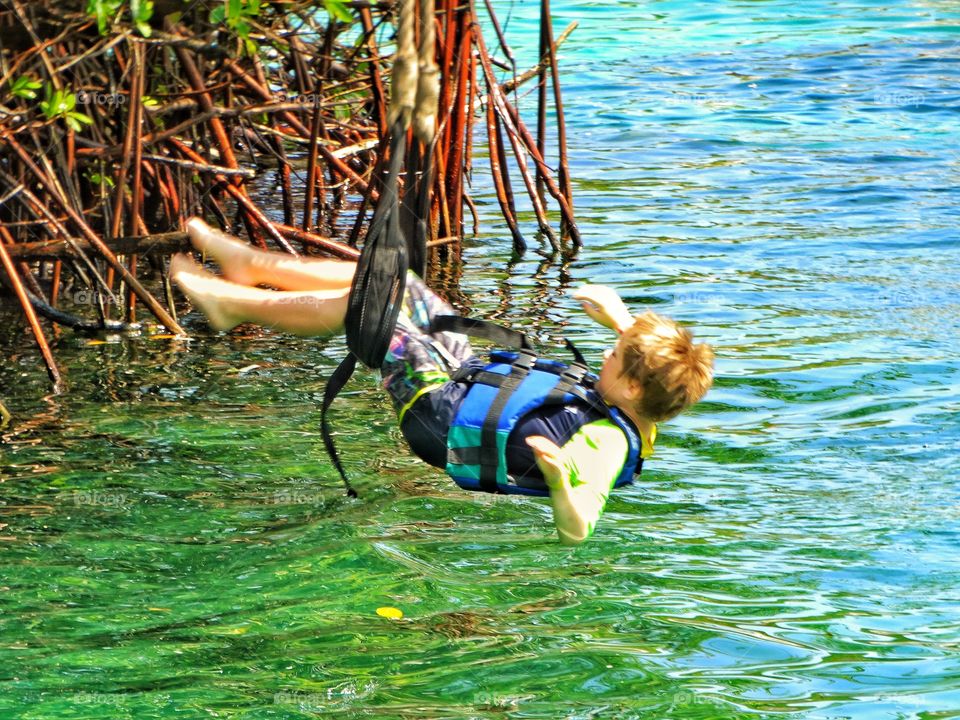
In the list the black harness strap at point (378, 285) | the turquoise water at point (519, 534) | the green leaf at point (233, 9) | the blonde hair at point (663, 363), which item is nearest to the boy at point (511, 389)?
the blonde hair at point (663, 363)

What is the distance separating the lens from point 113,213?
6.84 meters

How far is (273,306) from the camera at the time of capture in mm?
4250

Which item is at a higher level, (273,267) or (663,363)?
(273,267)

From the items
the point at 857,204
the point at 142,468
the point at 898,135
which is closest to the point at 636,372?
the point at 142,468

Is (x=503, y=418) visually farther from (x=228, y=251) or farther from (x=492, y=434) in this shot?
(x=228, y=251)

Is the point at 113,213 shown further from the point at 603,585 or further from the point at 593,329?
the point at 603,585

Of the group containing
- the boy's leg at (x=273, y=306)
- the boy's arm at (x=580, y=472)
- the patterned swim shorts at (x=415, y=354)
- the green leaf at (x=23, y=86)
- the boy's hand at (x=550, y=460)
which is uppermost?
the green leaf at (x=23, y=86)

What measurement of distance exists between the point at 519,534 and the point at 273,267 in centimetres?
136

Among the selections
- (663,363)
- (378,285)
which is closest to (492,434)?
(663,363)

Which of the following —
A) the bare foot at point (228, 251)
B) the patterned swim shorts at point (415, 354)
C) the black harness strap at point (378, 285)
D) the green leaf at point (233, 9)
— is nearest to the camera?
the black harness strap at point (378, 285)

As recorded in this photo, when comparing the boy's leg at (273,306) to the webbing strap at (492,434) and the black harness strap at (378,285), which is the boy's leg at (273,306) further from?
the webbing strap at (492,434)

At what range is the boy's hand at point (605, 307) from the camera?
4.47 meters

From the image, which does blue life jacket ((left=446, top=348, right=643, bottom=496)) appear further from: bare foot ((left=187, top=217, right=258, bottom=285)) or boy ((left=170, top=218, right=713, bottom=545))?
bare foot ((left=187, top=217, right=258, bottom=285))

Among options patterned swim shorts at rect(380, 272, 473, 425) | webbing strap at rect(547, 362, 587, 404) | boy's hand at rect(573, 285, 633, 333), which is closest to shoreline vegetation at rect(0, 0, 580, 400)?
patterned swim shorts at rect(380, 272, 473, 425)
